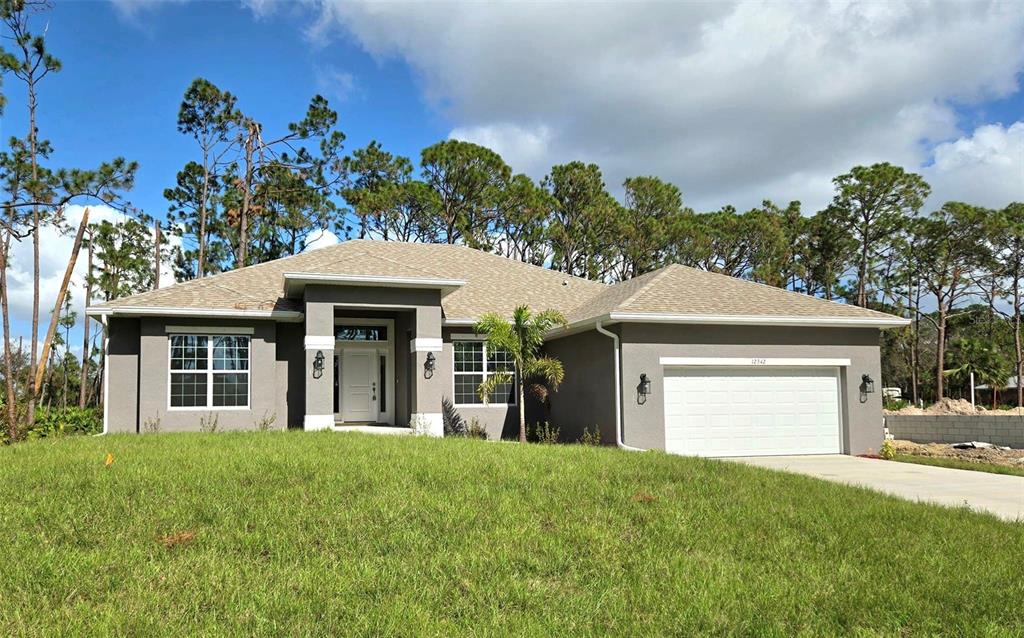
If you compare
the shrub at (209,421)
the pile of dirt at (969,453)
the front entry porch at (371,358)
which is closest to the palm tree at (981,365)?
the pile of dirt at (969,453)

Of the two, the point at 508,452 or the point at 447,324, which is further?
the point at 447,324

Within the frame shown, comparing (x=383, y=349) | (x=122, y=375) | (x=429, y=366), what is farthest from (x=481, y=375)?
(x=122, y=375)

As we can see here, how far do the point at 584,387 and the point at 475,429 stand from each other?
9.54 feet

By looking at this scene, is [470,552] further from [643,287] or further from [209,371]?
[643,287]

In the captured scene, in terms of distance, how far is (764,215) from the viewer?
39.4 m

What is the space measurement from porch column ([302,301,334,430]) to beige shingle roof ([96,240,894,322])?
98 centimetres

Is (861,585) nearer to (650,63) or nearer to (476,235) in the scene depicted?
(650,63)

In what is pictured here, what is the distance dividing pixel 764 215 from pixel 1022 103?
1934 cm

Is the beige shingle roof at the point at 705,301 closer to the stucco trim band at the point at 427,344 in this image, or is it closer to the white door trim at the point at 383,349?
the stucco trim band at the point at 427,344

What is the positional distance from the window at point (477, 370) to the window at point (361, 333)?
2.04 m

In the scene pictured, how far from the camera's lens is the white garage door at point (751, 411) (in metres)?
15.7

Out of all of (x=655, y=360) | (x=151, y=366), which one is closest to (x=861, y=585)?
(x=655, y=360)

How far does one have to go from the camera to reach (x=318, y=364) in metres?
15.8

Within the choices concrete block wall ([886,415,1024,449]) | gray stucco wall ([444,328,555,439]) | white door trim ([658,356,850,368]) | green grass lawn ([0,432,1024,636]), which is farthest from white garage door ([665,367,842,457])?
green grass lawn ([0,432,1024,636])
